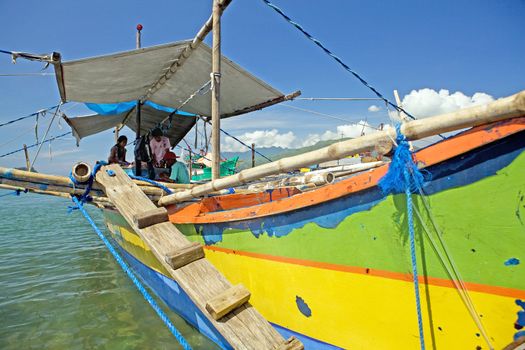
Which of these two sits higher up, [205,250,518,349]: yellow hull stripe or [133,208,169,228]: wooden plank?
[133,208,169,228]: wooden plank

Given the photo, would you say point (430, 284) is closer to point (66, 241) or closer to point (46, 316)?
point (46, 316)

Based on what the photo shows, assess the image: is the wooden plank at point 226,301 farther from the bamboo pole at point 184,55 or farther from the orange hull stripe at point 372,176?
the bamboo pole at point 184,55

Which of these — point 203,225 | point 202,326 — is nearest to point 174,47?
point 203,225

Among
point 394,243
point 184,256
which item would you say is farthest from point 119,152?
point 394,243

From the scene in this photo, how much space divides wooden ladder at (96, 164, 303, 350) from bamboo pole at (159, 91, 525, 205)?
81 cm

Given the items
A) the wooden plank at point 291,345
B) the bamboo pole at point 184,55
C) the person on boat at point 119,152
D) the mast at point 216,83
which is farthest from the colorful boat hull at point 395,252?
the person on boat at point 119,152

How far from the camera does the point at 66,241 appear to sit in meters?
9.21

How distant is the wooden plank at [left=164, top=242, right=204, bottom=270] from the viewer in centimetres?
217

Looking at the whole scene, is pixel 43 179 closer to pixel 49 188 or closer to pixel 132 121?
pixel 49 188

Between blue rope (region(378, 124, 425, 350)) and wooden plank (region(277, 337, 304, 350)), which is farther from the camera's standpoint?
wooden plank (region(277, 337, 304, 350))

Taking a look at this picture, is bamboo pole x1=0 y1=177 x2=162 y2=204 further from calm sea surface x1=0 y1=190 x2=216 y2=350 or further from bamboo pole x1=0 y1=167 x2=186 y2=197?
calm sea surface x1=0 y1=190 x2=216 y2=350

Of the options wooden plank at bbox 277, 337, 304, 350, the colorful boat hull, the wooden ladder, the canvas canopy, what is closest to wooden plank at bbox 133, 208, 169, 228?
the wooden ladder

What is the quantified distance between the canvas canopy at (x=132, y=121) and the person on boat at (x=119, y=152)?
89 cm

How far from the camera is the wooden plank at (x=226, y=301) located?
1815 mm
